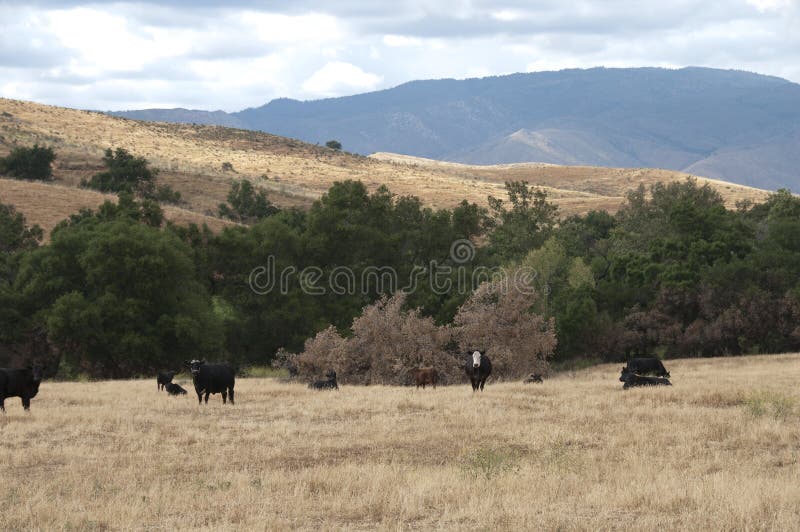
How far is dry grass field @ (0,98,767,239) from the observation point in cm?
11444

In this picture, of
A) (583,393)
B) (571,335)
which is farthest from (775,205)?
(583,393)

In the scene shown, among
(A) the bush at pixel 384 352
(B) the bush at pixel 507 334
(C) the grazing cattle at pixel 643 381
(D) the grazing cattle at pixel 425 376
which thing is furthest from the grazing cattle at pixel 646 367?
(A) the bush at pixel 384 352

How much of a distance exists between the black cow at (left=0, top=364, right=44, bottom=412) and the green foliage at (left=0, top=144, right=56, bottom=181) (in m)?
82.9

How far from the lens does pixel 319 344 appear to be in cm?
3850

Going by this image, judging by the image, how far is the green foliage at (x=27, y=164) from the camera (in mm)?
100812

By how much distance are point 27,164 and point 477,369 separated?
84.7 meters

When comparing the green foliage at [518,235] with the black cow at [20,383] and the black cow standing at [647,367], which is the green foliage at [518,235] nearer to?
the black cow standing at [647,367]

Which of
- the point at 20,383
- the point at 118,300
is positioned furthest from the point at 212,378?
the point at 118,300

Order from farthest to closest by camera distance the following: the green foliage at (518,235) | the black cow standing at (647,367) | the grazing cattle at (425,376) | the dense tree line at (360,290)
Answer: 1. the green foliage at (518,235)
2. the dense tree line at (360,290)
3. the black cow standing at (647,367)
4. the grazing cattle at (425,376)

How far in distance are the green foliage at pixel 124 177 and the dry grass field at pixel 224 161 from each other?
4365 millimetres

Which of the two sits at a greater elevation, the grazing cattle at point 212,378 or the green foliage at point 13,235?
the green foliage at point 13,235

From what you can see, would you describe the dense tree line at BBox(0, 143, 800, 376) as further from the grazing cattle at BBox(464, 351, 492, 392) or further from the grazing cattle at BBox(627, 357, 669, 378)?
the grazing cattle at BBox(464, 351, 492, 392)

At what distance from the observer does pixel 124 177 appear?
98938 millimetres

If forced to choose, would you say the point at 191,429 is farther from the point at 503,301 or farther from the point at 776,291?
the point at 776,291
